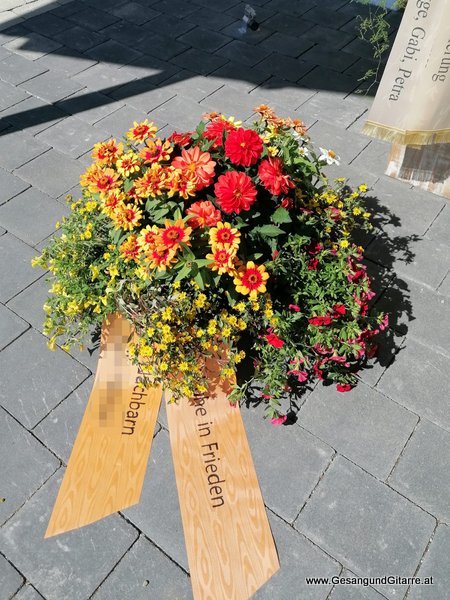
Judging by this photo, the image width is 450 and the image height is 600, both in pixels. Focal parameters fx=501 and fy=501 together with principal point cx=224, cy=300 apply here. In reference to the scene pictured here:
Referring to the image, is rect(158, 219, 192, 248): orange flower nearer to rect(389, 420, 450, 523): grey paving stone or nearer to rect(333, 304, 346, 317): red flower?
rect(333, 304, 346, 317): red flower

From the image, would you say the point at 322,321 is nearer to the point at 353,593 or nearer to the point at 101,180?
the point at 353,593

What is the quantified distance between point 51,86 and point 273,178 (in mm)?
4116

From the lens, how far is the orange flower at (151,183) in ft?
9.40

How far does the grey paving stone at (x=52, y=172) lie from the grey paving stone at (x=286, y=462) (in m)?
2.82

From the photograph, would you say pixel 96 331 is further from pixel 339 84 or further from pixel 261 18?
pixel 261 18

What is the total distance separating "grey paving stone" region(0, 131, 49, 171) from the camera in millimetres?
4928

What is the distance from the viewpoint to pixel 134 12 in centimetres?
692

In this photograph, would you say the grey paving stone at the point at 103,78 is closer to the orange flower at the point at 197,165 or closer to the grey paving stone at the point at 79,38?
the grey paving stone at the point at 79,38

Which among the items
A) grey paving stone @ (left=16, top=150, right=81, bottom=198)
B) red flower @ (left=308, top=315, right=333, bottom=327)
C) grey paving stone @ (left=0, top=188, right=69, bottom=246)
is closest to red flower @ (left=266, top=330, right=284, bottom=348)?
red flower @ (left=308, top=315, right=333, bottom=327)

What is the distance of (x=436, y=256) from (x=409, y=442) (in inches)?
64.8

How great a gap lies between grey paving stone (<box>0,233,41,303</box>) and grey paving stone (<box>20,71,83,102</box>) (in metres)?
2.24

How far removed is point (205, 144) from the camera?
311 centimetres

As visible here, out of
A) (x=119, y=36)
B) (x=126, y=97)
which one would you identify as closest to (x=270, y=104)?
(x=126, y=97)

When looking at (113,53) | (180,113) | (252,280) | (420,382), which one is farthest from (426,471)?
(113,53)
